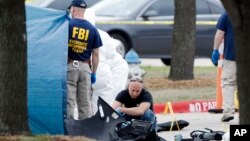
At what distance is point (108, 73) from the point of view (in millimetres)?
14539

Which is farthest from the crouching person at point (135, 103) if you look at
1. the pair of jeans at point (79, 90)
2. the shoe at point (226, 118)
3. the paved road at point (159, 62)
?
the paved road at point (159, 62)

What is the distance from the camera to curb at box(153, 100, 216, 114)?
648 inches

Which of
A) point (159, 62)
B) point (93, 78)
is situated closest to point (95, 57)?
point (93, 78)

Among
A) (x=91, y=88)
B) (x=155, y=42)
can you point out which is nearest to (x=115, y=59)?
(x=91, y=88)

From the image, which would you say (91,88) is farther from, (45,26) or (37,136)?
(37,136)

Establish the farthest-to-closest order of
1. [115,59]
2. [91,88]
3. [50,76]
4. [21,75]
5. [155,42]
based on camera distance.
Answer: [155,42] < [115,59] < [91,88] < [50,76] < [21,75]

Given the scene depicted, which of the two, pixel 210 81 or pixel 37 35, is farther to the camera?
pixel 210 81

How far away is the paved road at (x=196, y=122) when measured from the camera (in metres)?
13.9

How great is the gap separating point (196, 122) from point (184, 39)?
5046 mm

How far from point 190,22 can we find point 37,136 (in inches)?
348

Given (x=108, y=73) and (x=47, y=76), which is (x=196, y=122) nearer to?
(x=108, y=73)

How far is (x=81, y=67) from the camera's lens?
1334cm

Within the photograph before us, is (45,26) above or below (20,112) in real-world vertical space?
above

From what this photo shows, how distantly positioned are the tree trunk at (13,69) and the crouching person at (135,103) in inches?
57.5
